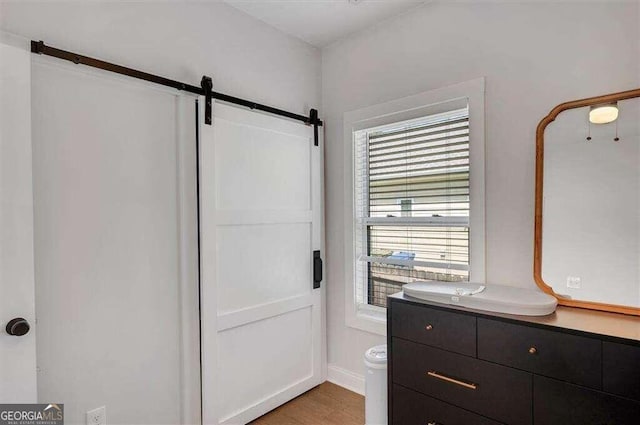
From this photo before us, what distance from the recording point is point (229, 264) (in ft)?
6.98

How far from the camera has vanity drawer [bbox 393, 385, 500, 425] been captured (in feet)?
5.24

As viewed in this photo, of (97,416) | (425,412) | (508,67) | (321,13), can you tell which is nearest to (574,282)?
(425,412)

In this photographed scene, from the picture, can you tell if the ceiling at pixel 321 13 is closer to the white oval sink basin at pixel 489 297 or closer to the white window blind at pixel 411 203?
the white window blind at pixel 411 203

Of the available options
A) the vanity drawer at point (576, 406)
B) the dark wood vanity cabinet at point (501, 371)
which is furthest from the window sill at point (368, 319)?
the vanity drawer at point (576, 406)

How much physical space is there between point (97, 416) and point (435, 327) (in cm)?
169

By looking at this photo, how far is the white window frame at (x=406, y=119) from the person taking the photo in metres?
2.01

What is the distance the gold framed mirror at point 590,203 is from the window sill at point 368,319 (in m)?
1.06

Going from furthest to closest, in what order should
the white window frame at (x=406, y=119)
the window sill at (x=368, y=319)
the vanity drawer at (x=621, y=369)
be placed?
1. the window sill at (x=368, y=319)
2. the white window frame at (x=406, y=119)
3. the vanity drawer at (x=621, y=369)

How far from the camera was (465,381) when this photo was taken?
5.25ft

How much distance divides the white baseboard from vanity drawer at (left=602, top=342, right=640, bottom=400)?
1.65 meters

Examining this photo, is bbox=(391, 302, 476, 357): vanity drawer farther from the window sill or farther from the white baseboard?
the white baseboard

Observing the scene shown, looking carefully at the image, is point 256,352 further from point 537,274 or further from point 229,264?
point 537,274

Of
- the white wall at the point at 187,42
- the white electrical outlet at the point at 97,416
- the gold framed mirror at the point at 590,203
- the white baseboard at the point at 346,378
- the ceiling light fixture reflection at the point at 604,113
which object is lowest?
the white baseboard at the point at 346,378

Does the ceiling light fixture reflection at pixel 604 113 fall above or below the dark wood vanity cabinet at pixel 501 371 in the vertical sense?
above
